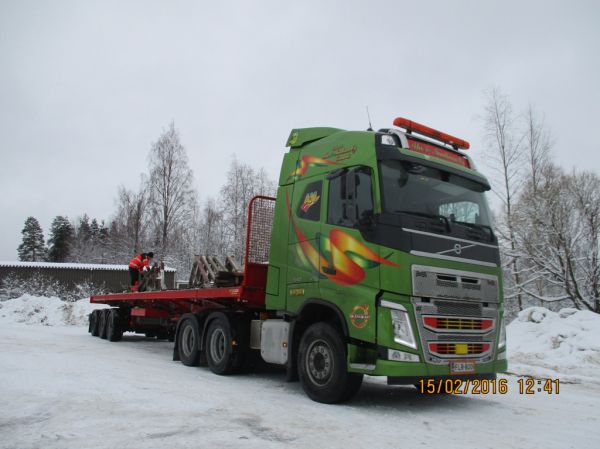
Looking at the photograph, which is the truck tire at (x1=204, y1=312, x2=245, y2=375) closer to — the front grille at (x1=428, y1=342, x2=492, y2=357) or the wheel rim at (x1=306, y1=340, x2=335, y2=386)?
the wheel rim at (x1=306, y1=340, x2=335, y2=386)

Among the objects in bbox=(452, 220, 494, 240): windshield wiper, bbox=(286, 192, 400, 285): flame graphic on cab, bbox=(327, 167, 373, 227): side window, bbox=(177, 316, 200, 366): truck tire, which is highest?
bbox=(327, 167, 373, 227): side window

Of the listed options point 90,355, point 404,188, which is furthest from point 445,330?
point 90,355

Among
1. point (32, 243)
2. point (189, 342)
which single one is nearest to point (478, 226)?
point (189, 342)

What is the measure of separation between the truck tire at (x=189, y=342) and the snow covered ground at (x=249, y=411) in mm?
262

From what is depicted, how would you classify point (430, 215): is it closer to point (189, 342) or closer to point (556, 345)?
point (189, 342)

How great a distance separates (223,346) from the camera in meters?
8.62

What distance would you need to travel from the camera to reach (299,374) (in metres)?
6.59

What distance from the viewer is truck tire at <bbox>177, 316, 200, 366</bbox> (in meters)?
9.38

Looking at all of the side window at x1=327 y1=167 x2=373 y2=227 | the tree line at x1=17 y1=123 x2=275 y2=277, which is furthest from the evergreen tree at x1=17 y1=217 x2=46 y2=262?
the side window at x1=327 y1=167 x2=373 y2=227

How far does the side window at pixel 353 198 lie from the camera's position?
5965 mm

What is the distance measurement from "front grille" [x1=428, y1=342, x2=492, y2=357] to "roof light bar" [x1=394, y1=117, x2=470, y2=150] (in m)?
2.93

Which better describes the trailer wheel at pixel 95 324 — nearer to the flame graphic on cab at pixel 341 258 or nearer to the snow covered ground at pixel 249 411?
the snow covered ground at pixel 249 411

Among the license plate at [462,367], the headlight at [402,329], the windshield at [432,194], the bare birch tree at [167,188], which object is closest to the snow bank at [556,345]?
the license plate at [462,367]

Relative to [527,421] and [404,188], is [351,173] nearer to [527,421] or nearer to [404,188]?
[404,188]
